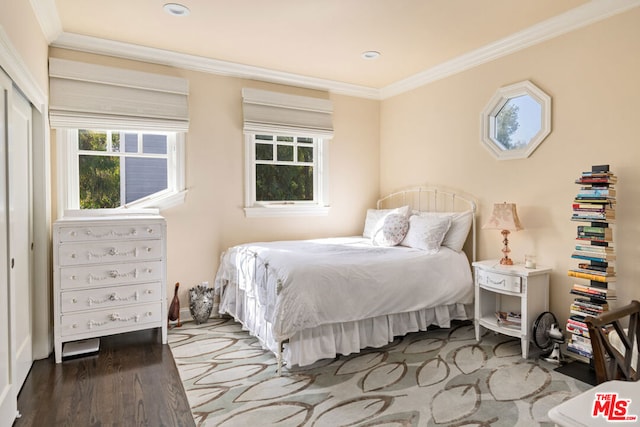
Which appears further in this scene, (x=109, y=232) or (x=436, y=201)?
(x=436, y=201)

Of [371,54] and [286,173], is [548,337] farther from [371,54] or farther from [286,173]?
[286,173]

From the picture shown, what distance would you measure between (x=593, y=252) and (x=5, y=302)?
354 cm

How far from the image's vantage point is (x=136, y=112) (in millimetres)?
3570

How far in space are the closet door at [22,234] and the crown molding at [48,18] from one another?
63 cm

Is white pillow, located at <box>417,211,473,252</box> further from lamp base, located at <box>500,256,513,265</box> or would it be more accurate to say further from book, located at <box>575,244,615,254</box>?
book, located at <box>575,244,615,254</box>

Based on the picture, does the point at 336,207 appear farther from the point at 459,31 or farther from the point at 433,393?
the point at 433,393

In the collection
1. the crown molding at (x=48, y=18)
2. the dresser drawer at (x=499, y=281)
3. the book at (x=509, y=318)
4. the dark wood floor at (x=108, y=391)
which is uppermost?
the crown molding at (x=48, y=18)

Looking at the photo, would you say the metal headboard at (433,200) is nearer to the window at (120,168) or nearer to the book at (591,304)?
the book at (591,304)

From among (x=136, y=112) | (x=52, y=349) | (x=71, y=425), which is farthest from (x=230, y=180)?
(x=71, y=425)

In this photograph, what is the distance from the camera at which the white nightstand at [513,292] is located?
2.95 m

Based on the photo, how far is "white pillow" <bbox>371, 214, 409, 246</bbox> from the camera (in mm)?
3857

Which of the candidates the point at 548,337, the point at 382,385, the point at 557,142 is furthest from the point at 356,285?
the point at 557,142

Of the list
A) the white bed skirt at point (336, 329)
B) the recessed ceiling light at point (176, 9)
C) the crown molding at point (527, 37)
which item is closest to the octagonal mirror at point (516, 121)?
the crown molding at point (527, 37)

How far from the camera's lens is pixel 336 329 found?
2.92 metres
